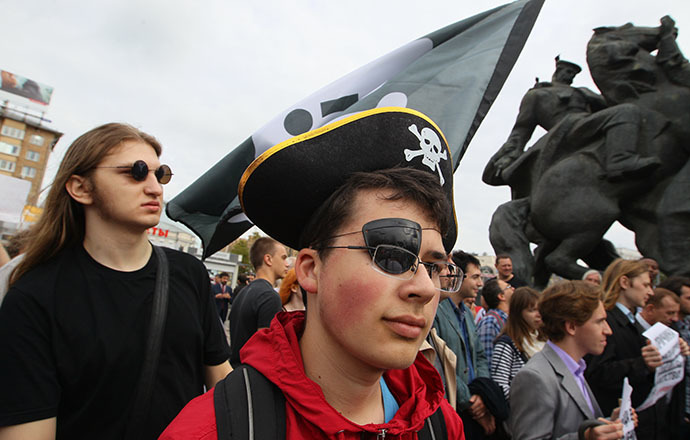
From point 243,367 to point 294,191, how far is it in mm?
488

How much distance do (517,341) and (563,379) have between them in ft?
3.36

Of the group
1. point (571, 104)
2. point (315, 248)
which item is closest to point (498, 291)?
point (315, 248)

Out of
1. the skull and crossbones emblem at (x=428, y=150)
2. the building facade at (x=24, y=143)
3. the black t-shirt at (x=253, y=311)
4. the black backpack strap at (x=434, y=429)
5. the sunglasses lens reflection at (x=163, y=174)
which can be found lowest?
the black t-shirt at (x=253, y=311)

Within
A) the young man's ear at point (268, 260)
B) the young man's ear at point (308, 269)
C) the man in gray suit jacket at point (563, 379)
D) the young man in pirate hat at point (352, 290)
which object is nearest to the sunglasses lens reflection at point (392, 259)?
the young man in pirate hat at point (352, 290)

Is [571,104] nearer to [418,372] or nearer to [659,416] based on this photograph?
[659,416]

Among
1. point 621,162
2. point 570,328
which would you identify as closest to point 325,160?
point 570,328

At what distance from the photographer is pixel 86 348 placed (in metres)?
1.45

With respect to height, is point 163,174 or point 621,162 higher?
point 163,174

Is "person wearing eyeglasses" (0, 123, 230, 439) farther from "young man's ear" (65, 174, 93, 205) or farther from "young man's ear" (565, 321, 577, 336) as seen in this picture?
"young man's ear" (565, 321, 577, 336)

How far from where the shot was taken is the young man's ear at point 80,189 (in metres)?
1.73

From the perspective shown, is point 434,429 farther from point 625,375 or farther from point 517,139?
point 517,139

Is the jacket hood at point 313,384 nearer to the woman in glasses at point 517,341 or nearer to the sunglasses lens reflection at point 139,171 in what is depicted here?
the sunglasses lens reflection at point 139,171

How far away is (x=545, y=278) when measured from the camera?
1058cm

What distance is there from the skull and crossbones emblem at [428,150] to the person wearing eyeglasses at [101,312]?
1101 millimetres
